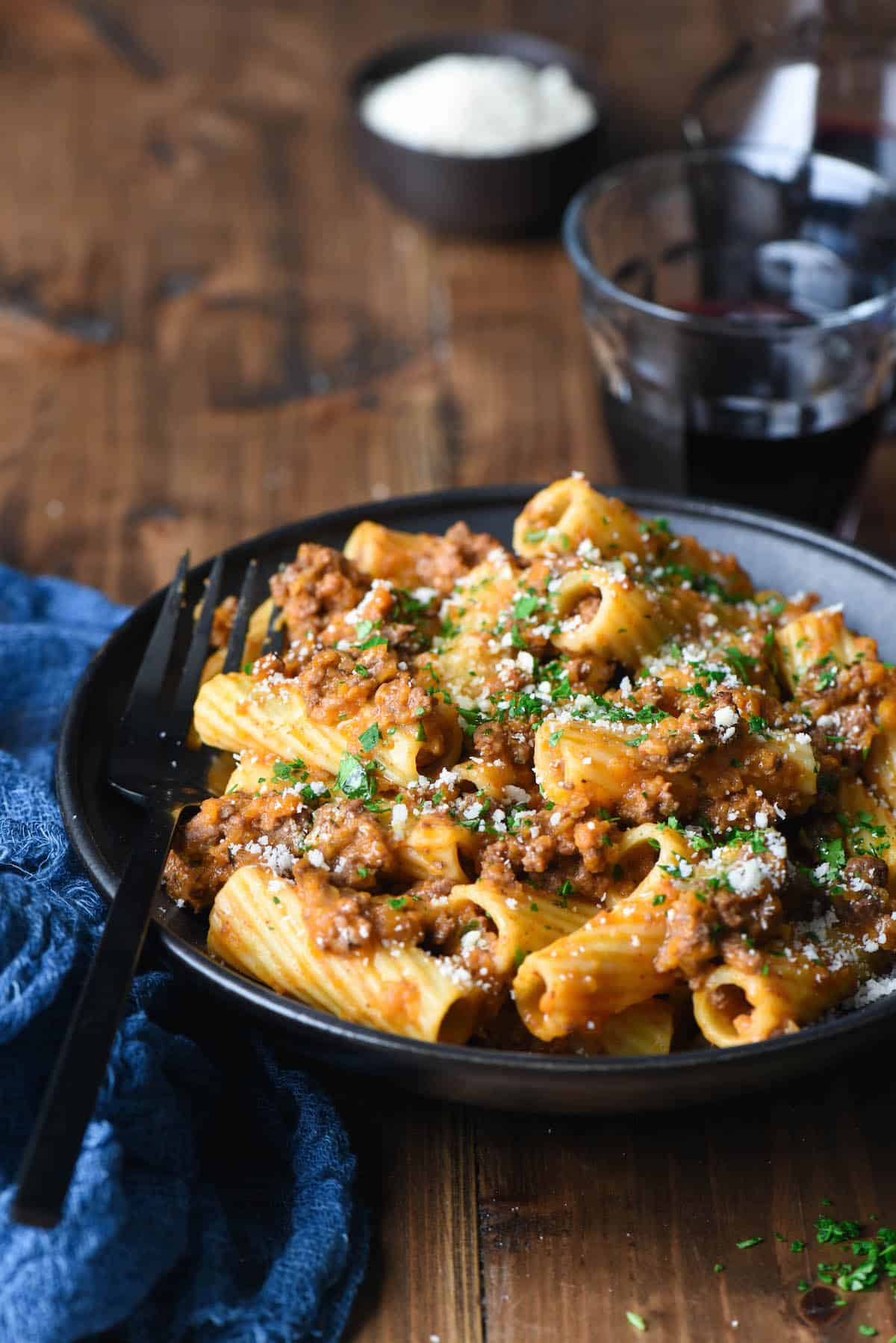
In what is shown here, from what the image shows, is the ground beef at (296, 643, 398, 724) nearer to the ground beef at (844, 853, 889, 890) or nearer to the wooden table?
the wooden table

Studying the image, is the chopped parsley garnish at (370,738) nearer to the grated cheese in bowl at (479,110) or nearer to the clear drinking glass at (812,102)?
the clear drinking glass at (812,102)

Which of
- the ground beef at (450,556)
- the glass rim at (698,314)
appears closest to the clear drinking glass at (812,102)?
the glass rim at (698,314)

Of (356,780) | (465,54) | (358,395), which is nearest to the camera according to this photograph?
(356,780)

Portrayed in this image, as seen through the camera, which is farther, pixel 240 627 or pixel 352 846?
pixel 240 627

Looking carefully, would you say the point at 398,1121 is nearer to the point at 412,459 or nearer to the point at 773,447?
the point at 773,447

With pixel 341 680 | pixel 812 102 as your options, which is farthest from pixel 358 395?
pixel 341 680

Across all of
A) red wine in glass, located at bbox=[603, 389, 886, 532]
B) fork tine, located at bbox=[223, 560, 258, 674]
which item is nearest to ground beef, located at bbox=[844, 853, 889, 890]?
fork tine, located at bbox=[223, 560, 258, 674]

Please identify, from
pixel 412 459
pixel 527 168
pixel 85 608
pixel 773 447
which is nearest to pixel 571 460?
pixel 412 459

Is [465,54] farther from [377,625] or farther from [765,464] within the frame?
[377,625]
